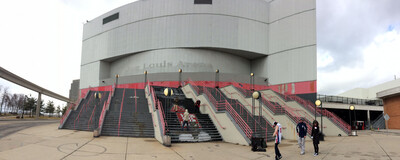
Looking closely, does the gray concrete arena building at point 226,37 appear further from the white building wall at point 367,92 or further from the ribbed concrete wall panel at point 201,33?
the white building wall at point 367,92

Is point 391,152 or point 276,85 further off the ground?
point 276,85

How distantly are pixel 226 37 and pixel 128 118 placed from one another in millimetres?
23483

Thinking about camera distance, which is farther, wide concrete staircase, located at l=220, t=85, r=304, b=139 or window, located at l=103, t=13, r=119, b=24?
window, located at l=103, t=13, r=119, b=24

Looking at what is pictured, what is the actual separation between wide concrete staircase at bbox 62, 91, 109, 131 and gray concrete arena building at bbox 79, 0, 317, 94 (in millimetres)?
15301

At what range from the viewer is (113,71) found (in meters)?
47.0

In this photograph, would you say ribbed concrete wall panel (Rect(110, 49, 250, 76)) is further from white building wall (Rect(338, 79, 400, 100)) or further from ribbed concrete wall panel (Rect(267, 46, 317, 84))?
white building wall (Rect(338, 79, 400, 100))

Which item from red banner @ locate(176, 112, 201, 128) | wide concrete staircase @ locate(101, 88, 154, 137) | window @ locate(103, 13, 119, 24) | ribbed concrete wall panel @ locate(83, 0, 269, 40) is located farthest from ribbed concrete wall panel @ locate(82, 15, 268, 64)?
red banner @ locate(176, 112, 201, 128)

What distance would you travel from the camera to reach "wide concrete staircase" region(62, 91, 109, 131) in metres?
19.2

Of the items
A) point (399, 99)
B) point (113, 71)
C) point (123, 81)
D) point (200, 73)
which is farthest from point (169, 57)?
point (399, 99)

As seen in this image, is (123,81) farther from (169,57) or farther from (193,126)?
(193,126)

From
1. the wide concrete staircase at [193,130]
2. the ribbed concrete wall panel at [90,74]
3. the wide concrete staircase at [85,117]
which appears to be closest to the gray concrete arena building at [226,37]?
the ribbed concrete wall panel at [90,74]

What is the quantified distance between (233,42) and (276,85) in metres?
9.23

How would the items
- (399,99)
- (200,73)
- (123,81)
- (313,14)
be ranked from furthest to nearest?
1. (123,81)
2. (200,73)
3. (313,14)
4. (399,99)

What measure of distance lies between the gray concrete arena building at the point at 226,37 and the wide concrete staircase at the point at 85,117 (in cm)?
1530
